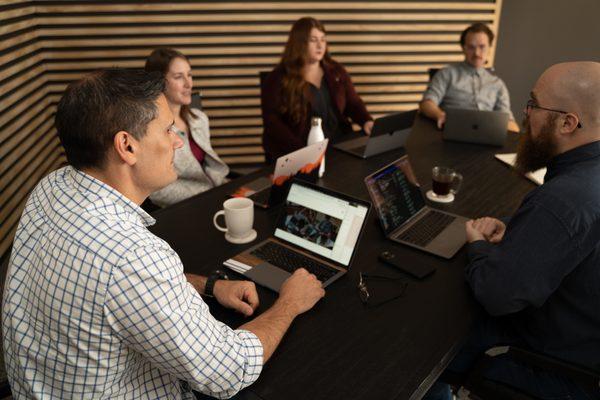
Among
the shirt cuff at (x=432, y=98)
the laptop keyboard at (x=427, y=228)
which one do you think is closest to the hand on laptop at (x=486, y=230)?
the laptop keyboard at (x=427, y=228)

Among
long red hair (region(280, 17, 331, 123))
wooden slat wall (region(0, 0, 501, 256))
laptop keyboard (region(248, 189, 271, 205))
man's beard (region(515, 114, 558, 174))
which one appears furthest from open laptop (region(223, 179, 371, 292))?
wooden slat wall (region(0, 0, 501, 256))

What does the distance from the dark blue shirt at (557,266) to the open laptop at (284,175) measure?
2.84 feet

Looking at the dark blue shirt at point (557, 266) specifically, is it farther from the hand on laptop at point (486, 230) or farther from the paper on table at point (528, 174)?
the paper on table at point (528, 174)

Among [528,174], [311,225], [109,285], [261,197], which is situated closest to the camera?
[109,285]

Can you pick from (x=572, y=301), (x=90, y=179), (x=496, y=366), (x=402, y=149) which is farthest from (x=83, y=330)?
(x=402, y=149)

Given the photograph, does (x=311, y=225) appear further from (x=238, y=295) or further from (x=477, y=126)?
(x=477, y=126)

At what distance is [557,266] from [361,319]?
630mm

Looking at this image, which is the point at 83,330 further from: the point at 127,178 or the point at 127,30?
the point at 127,30

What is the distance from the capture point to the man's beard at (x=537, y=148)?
5.52 feet

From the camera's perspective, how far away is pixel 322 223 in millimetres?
1784

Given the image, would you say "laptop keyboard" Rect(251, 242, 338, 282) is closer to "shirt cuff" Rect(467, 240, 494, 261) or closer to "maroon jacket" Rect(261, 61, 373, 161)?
"shirt cuff" Rect(467, 240, 494, 261)

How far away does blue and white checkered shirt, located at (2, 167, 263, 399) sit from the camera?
43.1 inches

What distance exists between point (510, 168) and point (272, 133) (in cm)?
165

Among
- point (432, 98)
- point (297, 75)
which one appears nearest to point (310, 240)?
point (297, 75)
